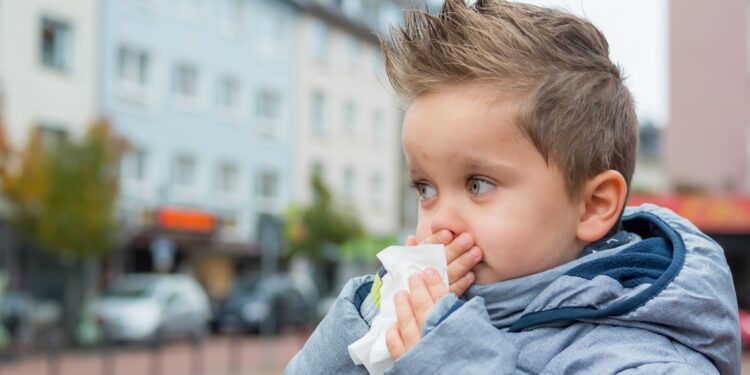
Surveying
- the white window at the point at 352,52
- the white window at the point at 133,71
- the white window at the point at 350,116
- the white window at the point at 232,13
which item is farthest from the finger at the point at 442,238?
the white window at the point at 352,52

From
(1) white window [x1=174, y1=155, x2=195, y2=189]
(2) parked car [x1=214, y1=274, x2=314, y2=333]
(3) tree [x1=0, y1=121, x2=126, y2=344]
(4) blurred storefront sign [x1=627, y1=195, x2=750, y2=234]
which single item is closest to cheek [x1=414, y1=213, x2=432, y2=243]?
(4) blurred storefront sign [x1=627, y1=195, x2=750, y2=234]

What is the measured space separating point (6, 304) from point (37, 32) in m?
8.55

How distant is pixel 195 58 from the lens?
35156 millimetres

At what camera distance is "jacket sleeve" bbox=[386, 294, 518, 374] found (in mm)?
1357

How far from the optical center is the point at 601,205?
1547 millimetres

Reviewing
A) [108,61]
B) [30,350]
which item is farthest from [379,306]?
[108,61]

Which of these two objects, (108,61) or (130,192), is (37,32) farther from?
(130,192)

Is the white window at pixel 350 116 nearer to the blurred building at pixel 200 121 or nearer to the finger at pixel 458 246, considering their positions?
the blurred building at pixel 200 121

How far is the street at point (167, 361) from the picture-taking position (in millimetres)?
17031

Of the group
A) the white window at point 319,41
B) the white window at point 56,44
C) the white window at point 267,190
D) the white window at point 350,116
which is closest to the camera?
the white window at point 56,44

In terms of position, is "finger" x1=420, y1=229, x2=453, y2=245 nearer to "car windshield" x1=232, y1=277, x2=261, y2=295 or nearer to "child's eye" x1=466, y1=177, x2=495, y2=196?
"child's eye" x1=466, y1=177, x2=495, y2=196

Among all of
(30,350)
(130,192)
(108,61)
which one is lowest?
(30,350)

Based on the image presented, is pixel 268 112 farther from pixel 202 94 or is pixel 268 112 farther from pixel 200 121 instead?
pixel 200 121

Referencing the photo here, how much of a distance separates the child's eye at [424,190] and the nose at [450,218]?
53 mm
